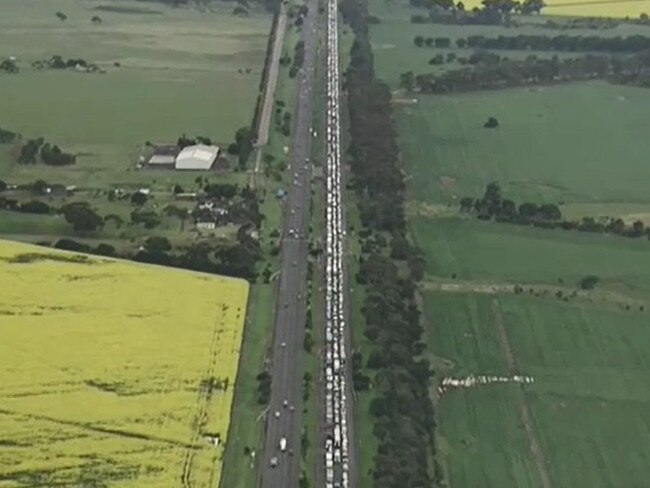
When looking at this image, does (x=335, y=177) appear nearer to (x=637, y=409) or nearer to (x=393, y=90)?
(x=393, y=90)

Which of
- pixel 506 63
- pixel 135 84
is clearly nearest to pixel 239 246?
pixel 135 84

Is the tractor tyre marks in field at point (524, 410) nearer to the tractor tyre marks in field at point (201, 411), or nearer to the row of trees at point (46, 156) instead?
the tractor tyre marks in field at point (201, 411)

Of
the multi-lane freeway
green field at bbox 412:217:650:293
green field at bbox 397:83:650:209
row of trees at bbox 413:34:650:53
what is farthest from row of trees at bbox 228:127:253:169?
row of trees at bbox 413:34:650:53

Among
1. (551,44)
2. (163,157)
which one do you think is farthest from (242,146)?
(551,44)

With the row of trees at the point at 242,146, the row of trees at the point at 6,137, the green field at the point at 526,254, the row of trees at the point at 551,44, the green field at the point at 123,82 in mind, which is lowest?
the green field at the point at 526,254

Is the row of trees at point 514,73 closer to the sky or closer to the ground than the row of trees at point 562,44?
closer to the ground

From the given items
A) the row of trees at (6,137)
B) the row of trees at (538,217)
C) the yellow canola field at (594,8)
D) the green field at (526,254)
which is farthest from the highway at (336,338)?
the yellow canola field at (594,8)
